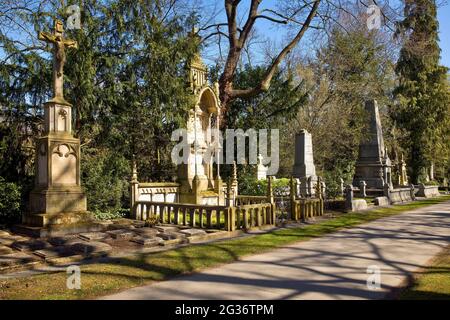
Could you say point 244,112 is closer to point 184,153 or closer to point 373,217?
point 184,153

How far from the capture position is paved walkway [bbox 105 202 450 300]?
18.1 feet

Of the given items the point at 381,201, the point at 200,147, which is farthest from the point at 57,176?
the point at 381,201

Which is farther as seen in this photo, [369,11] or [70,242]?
[369,11]

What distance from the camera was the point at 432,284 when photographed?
19.5 ft

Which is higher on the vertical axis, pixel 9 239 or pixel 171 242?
pixel 9 239

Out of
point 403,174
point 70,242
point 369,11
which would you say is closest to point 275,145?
point 369,11

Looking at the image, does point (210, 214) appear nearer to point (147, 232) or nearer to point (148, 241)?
point (147, 232)

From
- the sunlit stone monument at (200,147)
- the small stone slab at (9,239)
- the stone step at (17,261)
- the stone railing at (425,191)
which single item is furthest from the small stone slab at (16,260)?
the stone railing at (425,191)

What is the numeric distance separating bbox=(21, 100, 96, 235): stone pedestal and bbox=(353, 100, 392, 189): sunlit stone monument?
2262cm

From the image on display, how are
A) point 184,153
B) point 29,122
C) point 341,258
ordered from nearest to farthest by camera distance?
1. point 341,258
2. point 29,122
3. point 184,153

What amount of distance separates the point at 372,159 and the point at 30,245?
2593 centimetres

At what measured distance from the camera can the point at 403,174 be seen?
35188 mm

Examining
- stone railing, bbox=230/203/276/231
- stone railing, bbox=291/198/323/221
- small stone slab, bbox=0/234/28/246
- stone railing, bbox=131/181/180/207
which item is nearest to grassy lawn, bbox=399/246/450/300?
stone railing, bbox=230/203/276/231

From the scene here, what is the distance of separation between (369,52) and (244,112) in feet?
51.4
